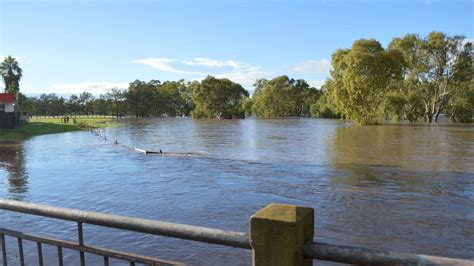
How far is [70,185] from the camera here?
16.7 metres

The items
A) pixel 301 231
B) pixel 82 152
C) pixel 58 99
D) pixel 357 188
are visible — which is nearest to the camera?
pixel 301 231

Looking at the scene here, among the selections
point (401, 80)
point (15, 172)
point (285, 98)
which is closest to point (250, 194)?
point (15, 172)

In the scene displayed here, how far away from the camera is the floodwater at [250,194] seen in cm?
894

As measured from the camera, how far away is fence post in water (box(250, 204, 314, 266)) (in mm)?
2541

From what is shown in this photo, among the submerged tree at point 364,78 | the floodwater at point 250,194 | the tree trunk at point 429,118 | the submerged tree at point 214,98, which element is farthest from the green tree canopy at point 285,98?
the floodwater at point 250,194

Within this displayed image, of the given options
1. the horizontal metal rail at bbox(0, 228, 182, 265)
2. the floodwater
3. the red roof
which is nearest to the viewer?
the horizontal metal rail at bbox(0, 228, 182, 265)

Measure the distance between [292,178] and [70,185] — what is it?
30.7 ft

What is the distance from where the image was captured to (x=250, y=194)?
46.5 feet

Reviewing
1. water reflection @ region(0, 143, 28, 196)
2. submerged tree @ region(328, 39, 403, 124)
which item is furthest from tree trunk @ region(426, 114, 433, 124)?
water reflection @ region(0, 143, 28, 196)

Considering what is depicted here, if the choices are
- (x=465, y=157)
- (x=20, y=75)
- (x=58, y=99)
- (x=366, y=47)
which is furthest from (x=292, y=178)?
(x=58, y=99)

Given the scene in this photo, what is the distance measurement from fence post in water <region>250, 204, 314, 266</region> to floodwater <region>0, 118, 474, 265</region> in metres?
5.41

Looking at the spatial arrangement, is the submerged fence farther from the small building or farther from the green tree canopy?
the green tree canopy

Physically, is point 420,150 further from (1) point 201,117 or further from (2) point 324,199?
(1) point 201,117

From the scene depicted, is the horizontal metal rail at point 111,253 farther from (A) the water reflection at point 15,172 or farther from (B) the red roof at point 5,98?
(B) the red roof at point 5,98
